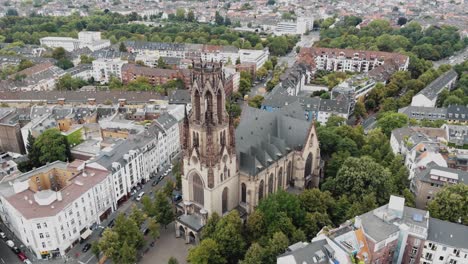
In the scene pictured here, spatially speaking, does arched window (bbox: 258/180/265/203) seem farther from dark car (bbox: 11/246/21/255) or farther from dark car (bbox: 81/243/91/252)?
dark car (bbox: 11/246/21/255)

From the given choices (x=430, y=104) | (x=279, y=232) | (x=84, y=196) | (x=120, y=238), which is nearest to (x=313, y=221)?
(x=279, y=232)

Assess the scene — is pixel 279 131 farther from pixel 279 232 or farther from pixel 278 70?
pixel 278 70

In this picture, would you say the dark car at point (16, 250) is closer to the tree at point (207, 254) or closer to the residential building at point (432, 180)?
the tree at point (207, 254)

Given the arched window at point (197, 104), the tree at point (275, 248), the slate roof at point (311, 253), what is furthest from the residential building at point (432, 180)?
the arched window at point (197, 104)

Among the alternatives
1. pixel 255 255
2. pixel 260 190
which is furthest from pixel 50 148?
pixel 255 255

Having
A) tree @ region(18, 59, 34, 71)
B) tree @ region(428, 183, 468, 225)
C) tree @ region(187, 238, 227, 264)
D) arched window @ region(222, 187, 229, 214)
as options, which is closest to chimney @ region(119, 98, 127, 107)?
arched window @ region(222, 187, 229, 214)
